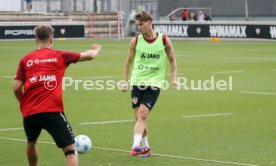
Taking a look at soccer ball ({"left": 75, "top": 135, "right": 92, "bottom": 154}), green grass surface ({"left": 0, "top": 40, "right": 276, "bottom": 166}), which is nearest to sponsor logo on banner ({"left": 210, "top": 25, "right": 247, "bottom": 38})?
green grass surface ({"left": 0, "top": 40, "right": 276, "bottom": 166})

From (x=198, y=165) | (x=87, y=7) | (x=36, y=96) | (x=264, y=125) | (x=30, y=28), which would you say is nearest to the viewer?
(x=36, y=96)

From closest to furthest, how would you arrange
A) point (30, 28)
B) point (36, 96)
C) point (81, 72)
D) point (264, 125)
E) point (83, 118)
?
point (36, 96) → point (264, 125) → point (83, 118) → point (81, 72) → point (30, 28)

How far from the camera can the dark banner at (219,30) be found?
163 feet

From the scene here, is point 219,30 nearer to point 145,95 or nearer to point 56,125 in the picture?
point 145,95

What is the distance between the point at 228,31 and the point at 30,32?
1226 centimetres

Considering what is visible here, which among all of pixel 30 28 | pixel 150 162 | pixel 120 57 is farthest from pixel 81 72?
pixel 30 28

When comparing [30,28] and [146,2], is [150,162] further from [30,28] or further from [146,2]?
[146,2]

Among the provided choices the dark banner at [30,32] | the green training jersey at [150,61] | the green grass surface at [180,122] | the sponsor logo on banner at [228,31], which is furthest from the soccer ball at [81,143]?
the dark banner at [30,32]

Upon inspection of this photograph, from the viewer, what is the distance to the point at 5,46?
151 ft

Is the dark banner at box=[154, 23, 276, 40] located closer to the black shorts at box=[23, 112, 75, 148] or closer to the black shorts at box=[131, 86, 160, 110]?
the black shorts at box=[131, 86, 160, 110]

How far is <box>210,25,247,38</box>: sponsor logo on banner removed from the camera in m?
51.0

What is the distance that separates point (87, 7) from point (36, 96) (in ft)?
180

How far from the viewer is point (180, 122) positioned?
1620 cm

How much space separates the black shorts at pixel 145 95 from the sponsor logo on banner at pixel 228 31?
38.7 metres
